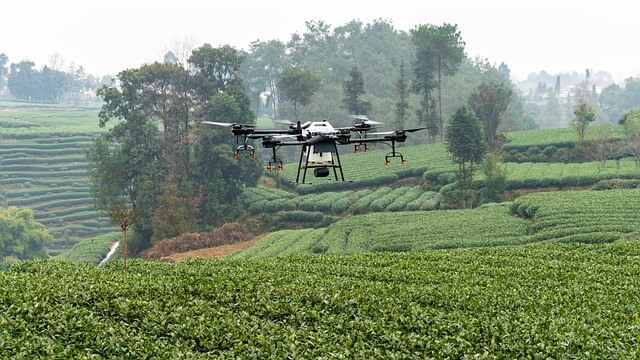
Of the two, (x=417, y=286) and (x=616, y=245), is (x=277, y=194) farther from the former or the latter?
(x=417, y=286)

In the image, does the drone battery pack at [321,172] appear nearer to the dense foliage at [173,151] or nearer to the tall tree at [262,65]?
the dense foliage at [173,151]

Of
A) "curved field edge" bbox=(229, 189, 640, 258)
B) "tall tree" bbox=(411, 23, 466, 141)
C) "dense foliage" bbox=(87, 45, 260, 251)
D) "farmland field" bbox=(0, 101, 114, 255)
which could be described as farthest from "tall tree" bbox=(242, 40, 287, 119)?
"curved field edge" bbox=(229, 189, 640, 258)

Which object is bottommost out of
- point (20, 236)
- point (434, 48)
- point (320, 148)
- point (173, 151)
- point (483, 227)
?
point (20, 236)

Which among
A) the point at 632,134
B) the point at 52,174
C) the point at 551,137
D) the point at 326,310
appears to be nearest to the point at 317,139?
the point at 326,310

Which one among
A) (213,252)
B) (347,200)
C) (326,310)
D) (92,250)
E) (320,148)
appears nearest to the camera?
(326,310)

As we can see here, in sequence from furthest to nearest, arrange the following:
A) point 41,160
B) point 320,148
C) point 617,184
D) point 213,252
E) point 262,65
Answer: point 262,65 → point 41,160 → point 617,184 → point 213,252 → point 320,148

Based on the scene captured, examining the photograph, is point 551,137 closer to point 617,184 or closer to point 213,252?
point 617,184
